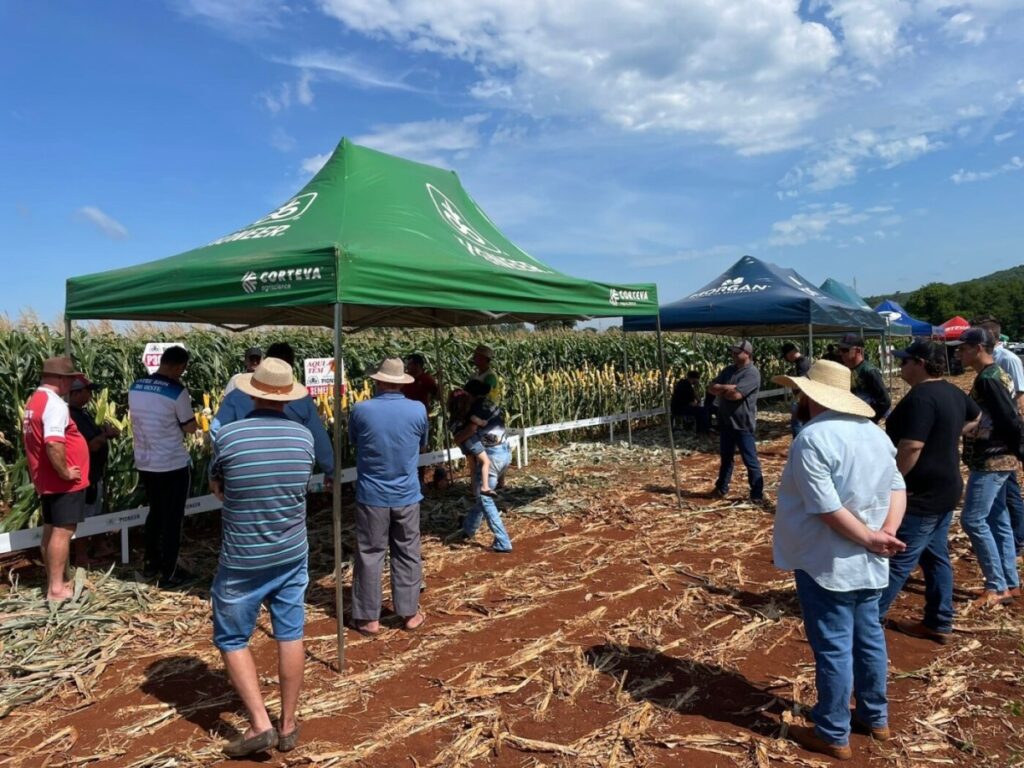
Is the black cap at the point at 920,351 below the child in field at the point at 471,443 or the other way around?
the other way around

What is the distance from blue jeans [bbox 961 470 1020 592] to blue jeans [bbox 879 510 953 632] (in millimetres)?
631

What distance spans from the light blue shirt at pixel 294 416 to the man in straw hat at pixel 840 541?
303cm

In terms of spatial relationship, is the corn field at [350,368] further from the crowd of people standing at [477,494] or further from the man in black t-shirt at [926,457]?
the man in black t-shirt at [926,457]

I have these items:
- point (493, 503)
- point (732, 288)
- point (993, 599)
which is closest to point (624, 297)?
point (493, 503)

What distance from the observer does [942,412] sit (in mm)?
4070

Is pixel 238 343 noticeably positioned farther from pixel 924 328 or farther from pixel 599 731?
pixel 924 328

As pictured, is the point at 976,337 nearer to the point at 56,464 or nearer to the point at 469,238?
the point at 469,238

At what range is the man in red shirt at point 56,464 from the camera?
479cm

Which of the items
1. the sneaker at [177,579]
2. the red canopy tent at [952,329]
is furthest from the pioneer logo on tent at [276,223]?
the red canopy tent at [952,329]

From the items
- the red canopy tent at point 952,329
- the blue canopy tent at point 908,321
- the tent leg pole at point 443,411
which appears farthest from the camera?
the red canopy tent at point 952,329

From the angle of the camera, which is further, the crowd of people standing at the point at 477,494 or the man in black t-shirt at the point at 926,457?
the man in black t-shirt at the point at 926,457

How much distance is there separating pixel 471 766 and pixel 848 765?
1.79 m

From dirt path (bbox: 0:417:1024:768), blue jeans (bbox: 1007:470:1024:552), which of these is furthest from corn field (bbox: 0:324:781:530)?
blue jeans (bbox: 1007:470:1024:552)

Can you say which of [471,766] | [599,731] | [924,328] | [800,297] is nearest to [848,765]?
[599,731]
